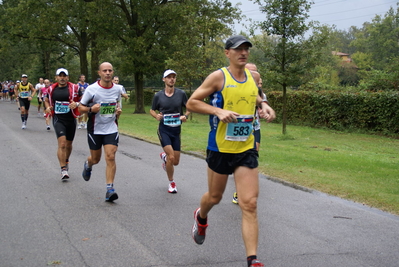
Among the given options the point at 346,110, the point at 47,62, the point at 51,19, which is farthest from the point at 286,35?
the point at 47,62

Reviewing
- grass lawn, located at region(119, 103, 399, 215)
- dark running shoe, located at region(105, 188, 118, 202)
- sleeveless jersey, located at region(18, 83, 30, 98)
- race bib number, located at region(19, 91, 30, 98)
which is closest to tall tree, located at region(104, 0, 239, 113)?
sleeveless jersey, located at region(18, 83, 30, 98)

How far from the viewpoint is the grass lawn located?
7707mm

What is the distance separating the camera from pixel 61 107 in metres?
8.66

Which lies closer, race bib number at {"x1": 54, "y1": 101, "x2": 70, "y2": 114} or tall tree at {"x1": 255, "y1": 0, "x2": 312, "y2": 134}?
race bib number at {"x1": 54, "y1": 101, "x2": 70, "y2": 114}

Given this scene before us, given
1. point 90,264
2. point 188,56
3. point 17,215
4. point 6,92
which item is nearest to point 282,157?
point 17,215

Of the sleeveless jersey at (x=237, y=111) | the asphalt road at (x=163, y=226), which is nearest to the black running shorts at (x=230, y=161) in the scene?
the sleeveless jersey at (x=237, y=111)

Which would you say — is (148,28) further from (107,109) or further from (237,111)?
(237,111)

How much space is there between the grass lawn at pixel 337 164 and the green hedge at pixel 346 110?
0.97 m

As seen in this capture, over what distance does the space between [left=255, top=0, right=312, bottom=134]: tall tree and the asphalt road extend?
786 cm

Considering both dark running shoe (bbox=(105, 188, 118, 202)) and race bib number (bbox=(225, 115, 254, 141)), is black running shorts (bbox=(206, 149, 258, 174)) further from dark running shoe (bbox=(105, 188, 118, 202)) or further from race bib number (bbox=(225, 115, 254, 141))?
dark running shoe (bbox=(105, 188, 118, 202))

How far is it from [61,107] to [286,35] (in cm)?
962

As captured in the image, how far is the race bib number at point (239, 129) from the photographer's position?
13.9 feet

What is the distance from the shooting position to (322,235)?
536 cm

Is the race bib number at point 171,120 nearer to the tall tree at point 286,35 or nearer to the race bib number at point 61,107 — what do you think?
the race bib number at point 61,107
